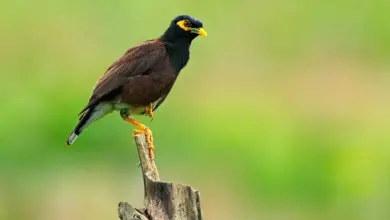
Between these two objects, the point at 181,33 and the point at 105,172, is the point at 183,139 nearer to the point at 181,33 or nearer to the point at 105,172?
the point at 105,172

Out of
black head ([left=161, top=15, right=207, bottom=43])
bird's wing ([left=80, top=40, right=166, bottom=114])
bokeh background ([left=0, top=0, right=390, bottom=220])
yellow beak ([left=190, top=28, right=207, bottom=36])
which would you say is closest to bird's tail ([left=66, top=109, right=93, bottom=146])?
bird's wing ([left=80, top=40, right=166, bottom=114])

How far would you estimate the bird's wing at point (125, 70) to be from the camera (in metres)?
7.98

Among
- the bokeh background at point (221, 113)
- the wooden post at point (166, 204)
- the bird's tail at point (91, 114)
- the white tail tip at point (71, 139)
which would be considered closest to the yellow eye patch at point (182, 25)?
the bird's tail at point (91, 114)

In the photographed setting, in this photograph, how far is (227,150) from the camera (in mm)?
13359

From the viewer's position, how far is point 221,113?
14523 mm

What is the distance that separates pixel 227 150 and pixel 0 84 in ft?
9.36

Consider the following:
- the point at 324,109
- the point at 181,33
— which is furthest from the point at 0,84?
the point at 181,33

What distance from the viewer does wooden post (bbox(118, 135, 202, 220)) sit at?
256 inches

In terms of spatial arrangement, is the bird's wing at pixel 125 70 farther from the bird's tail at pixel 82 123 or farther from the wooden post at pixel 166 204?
the wooden post at pixel 166 204

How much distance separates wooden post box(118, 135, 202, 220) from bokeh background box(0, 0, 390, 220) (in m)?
4.85

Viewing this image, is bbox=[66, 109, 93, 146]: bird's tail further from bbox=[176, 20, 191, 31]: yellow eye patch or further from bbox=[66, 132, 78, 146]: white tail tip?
bbox=[176, 20, 191, 31]: yellow eye patch

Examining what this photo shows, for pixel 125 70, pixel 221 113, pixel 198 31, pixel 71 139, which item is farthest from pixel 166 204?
pixel 221 113

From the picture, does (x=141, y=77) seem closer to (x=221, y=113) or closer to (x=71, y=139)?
(x=71, y=139)

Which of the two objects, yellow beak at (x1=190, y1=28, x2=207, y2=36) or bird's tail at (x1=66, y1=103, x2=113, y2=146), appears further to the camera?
yellow beak at (x1=190, y1=28, x2=207, y2=36)
